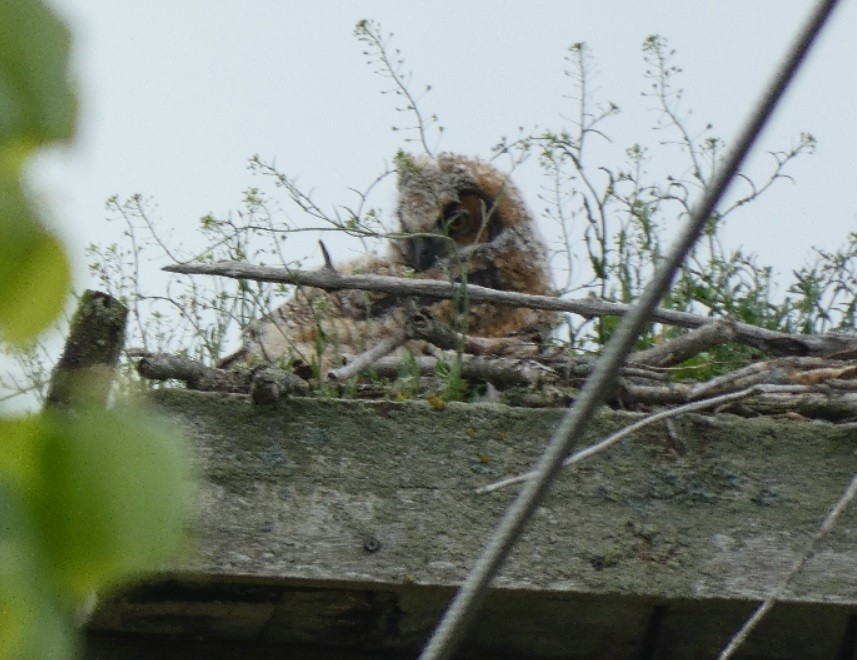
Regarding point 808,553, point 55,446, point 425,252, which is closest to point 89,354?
point 55,446

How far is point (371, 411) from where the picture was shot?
57.9 inches

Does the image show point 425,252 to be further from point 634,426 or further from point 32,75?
point 32,75

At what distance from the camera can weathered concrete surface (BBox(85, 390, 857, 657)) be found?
1.35 metres

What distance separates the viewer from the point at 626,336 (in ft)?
1.63

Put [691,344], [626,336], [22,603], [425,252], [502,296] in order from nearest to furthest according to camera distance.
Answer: [22,603] < [626,336] < [691,344] < [502,296] < [425,252]

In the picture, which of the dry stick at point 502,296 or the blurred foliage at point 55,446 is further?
the dry stick at point 502,296

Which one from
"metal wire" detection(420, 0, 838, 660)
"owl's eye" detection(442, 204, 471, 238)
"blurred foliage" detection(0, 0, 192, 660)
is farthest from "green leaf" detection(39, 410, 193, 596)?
"owl's eye" detection(442, 204, 471, 238)

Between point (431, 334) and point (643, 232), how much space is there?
2.87ft

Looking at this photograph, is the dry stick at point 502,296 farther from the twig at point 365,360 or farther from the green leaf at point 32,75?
the green leaf at point 32,75

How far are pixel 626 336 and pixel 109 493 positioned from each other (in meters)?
0.22

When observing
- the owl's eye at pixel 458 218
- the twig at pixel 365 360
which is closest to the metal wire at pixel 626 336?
the twig at pixel 365 360

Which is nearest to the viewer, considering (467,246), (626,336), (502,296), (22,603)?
(22,603)

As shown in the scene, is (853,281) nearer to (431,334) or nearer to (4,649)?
(431,334)

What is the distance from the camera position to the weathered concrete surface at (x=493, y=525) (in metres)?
1.35
